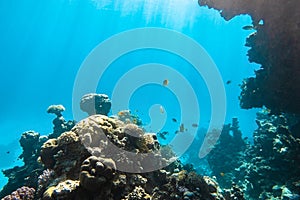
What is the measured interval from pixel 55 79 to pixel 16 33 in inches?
1011

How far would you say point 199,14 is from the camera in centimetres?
4597

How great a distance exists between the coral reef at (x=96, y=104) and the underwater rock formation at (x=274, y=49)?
8.13 m

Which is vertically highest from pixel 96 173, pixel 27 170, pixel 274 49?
pixel 274 49

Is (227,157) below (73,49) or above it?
below

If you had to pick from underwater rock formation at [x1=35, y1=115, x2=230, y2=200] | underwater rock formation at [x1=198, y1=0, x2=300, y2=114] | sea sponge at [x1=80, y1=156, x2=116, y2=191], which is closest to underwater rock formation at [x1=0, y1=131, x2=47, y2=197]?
underwater rock formation at [x1=35, y1=115, x2=230, y2=200]

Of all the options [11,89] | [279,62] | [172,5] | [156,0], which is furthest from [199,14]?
[11,89]

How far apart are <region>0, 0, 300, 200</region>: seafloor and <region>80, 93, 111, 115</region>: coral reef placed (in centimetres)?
6

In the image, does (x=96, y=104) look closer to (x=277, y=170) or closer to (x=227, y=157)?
(x=227, y=157)

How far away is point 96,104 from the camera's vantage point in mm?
15586

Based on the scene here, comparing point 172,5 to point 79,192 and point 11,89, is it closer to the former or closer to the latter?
point 79,192

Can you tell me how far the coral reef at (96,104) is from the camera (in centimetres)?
1552

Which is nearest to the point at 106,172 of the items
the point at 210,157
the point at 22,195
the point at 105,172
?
the point at 105,172

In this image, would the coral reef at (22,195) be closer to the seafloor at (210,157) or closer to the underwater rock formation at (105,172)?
the seafloor at (210,157)

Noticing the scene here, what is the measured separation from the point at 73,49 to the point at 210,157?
5721cm
